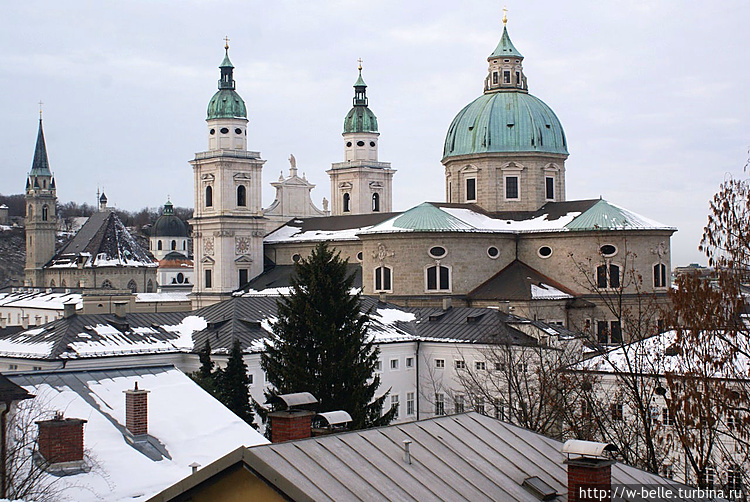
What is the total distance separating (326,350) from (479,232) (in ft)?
88.0

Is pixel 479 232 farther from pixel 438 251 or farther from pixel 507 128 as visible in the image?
pixel 507 128

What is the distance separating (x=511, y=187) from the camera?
56.6 m

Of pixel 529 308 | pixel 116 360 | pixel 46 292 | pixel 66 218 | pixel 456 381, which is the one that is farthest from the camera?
pixel 66 218

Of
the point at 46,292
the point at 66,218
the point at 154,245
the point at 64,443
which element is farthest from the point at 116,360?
the point at 66,218

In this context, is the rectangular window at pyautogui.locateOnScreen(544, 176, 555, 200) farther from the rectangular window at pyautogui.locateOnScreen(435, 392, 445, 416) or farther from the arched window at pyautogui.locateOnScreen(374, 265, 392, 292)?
the rectangular window at pyautogui.locateOnScreen(435, 392, 445, 416)

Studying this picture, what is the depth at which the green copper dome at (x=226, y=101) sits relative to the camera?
7006cm

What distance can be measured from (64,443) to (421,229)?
36307mm

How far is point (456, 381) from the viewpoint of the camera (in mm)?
39938

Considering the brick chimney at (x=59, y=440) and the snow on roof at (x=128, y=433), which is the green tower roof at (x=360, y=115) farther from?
the brick chimney at (x=59, y=440)

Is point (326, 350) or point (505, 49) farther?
point (505, 49)

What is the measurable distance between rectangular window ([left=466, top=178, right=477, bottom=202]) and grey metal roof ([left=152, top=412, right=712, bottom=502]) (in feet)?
143

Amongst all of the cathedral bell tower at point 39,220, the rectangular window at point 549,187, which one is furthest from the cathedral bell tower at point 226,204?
the cathedral bell tower at point 39,220

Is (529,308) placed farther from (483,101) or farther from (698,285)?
(698,285)

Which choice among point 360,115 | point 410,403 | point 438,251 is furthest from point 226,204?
point 410,403
